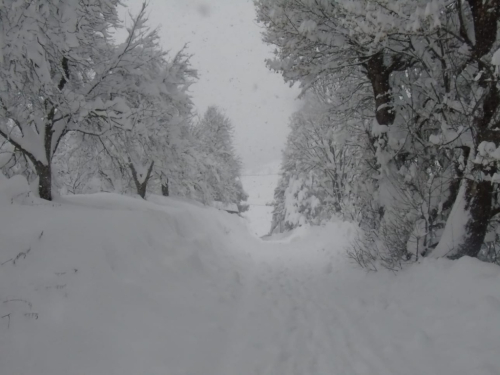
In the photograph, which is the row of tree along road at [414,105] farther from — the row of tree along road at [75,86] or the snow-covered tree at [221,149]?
the snow-covered tree at [221,149]

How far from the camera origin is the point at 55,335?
9.61 ft

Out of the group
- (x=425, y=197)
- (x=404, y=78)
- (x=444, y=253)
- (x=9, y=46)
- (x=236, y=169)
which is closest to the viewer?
(x=9, y=46)

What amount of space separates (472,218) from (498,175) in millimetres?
1297

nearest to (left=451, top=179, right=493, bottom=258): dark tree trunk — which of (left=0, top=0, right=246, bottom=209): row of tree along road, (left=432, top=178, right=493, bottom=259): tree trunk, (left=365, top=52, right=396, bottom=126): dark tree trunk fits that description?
(left=432, top=178, right=493, bottom=259): tree trunk

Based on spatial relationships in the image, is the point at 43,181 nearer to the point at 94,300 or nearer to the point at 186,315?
the point at 94,300

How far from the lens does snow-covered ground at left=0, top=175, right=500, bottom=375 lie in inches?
119

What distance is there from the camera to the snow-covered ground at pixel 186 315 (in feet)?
9.88

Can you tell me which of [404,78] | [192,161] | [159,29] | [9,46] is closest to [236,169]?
[192,161]

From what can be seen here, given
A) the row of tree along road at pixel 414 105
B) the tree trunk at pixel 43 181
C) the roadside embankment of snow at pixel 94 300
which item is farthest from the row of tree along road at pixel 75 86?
the row of tree along road at pixel 414 105

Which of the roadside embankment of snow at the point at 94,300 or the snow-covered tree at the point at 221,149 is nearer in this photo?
the roadside embankment of snow at the point at 94,300

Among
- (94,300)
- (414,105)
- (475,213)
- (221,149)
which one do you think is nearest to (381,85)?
(414,105)

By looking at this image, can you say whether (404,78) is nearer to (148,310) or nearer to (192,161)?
(148,310)

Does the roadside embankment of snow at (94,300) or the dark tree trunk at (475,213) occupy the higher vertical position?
the dark tree trunk at (475,213)

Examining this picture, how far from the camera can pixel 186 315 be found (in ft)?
15.0
